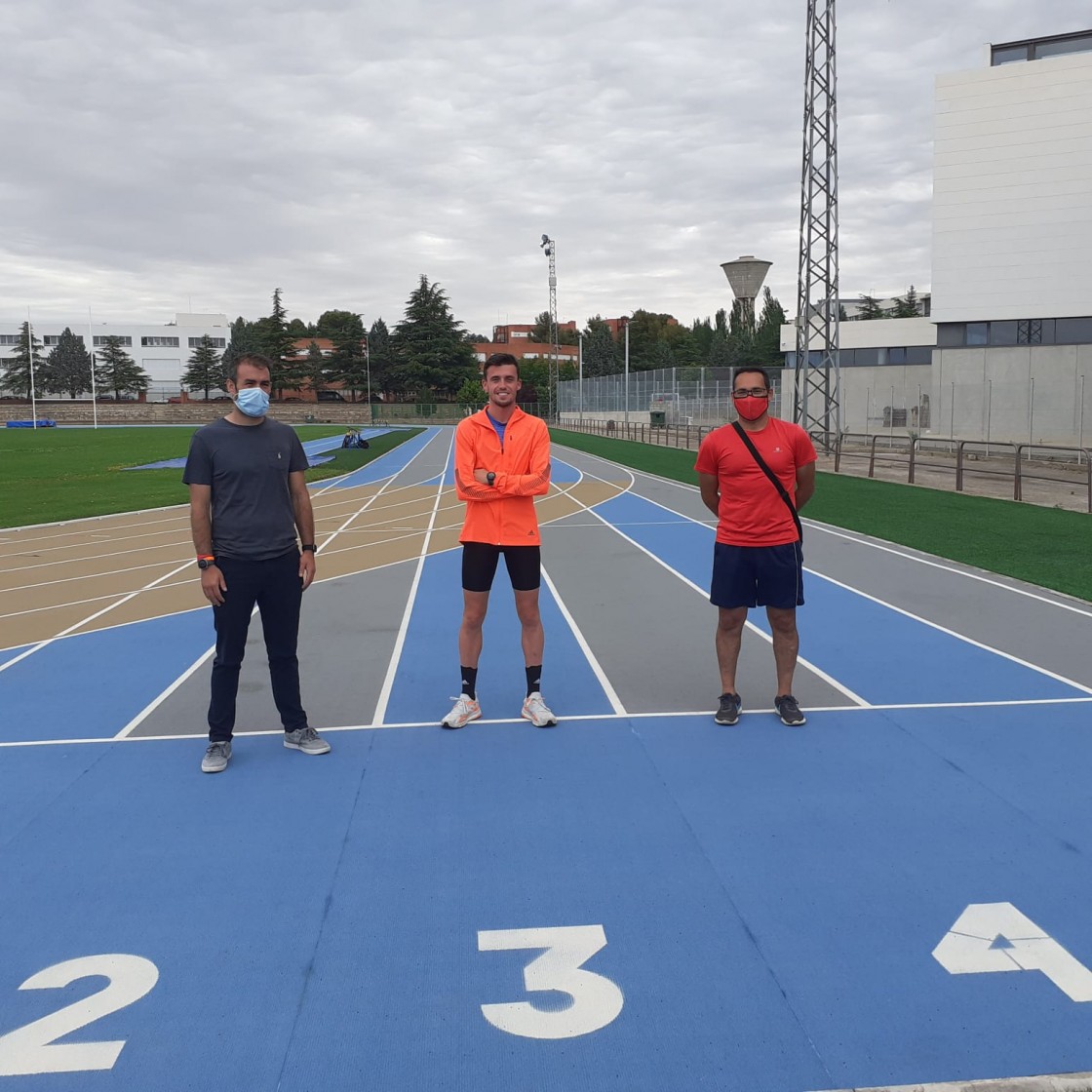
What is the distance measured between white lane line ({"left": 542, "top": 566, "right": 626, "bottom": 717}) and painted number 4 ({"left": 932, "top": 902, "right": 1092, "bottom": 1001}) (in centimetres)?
257

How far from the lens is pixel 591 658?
23.0ft

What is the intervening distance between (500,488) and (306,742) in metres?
1.68

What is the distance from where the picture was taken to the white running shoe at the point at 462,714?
5.46m

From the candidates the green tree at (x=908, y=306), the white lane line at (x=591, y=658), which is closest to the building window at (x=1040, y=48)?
the white lane line at (x=591, y=658)

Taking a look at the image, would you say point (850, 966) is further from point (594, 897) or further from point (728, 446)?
point (728, 446)

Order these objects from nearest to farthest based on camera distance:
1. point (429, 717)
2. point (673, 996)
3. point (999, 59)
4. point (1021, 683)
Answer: point (673, 996) < point (429, 717) < point (1021, 683) < point (999, 59)

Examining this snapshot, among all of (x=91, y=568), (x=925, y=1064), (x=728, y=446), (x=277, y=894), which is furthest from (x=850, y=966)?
(x=91, y=568)

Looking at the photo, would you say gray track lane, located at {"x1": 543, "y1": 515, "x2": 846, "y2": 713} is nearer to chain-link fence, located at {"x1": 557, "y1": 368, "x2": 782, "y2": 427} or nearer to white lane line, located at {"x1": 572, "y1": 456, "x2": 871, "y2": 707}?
white lane line, located at {"x1": 572, "y1": 456, "x2": 871, "y2": 707}

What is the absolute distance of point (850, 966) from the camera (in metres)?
3.14

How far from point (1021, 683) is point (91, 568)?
948 cm

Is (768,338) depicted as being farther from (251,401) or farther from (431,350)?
(251,401)

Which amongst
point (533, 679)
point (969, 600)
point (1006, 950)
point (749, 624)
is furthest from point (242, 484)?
point (969, 600)

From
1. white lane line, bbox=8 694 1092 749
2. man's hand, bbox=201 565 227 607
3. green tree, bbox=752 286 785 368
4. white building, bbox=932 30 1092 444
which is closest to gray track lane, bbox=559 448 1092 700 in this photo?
white lane line, bbox=8 694 1092 749

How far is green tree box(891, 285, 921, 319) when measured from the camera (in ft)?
272
